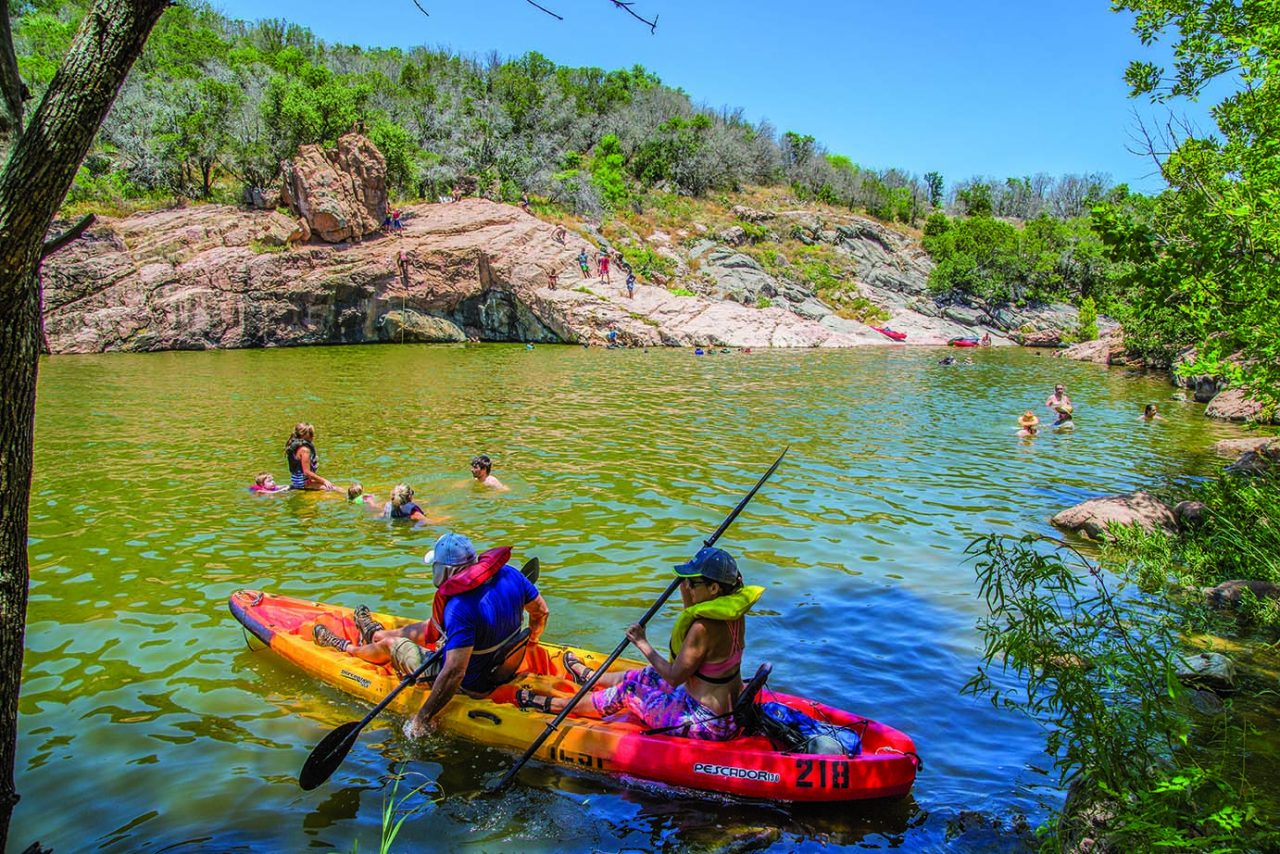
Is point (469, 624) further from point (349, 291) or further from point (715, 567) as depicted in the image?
point (349, 291)

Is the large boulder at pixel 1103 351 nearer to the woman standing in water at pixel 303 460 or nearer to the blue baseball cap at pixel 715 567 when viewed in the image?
the woman standing in water at pixel 303 460

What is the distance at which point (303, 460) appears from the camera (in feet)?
37.9

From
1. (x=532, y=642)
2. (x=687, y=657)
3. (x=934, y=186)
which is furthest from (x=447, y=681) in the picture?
(x=934, y=186)

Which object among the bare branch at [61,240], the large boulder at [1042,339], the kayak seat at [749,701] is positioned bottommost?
the kayak seat at [749,701]

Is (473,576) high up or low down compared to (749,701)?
up

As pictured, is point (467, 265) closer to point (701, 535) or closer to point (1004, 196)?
point (701, 535)

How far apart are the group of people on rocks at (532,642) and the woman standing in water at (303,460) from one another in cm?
519

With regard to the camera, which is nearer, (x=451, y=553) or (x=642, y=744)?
(x=642, y=744)

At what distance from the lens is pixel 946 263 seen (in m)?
58.6

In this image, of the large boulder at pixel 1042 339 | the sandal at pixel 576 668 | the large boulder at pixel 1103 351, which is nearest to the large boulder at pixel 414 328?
the large boulder at pixel 1103 351

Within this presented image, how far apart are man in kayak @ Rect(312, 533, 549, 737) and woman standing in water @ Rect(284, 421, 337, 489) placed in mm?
5902

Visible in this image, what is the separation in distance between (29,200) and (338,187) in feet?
117

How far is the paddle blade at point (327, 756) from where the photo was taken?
507 centimetres

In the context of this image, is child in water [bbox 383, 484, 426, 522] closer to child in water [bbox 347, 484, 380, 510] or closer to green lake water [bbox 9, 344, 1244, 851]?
green lake water [bbox 9, 344, 1244, 851]
